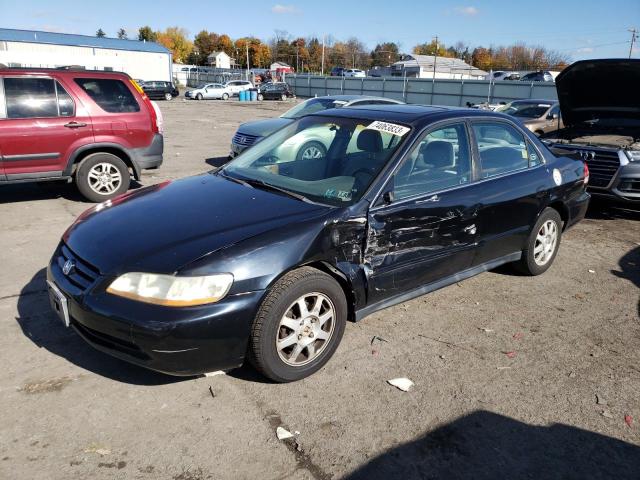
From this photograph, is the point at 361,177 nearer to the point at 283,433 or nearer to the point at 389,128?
the point at 389,128

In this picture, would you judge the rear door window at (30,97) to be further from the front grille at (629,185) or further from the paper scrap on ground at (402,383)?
the front grille at (629,185)

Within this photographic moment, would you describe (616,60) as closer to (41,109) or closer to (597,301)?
(597,301)

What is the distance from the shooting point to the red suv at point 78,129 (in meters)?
6.72

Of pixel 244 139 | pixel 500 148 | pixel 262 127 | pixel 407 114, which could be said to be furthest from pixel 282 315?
pixel 262 127

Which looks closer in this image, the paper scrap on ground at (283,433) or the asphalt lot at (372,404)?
the asphalt lot at (372,404)

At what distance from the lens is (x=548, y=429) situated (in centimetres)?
285

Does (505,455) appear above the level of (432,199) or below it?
below

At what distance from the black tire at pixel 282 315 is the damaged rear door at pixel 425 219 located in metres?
0.36

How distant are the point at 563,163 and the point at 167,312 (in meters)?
4.21

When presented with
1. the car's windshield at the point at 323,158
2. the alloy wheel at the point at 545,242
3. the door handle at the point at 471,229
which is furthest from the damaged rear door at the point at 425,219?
the alloy wheel at the point at 545,242

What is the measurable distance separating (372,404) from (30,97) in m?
6.33

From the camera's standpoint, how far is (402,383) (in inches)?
128

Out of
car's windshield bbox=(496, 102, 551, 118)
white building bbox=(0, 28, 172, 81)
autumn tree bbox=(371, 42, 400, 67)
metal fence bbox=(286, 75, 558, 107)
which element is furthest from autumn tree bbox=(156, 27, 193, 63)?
car's windshield bbox=(496, 102, 551, 118)

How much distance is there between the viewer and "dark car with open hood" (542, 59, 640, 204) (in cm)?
680
